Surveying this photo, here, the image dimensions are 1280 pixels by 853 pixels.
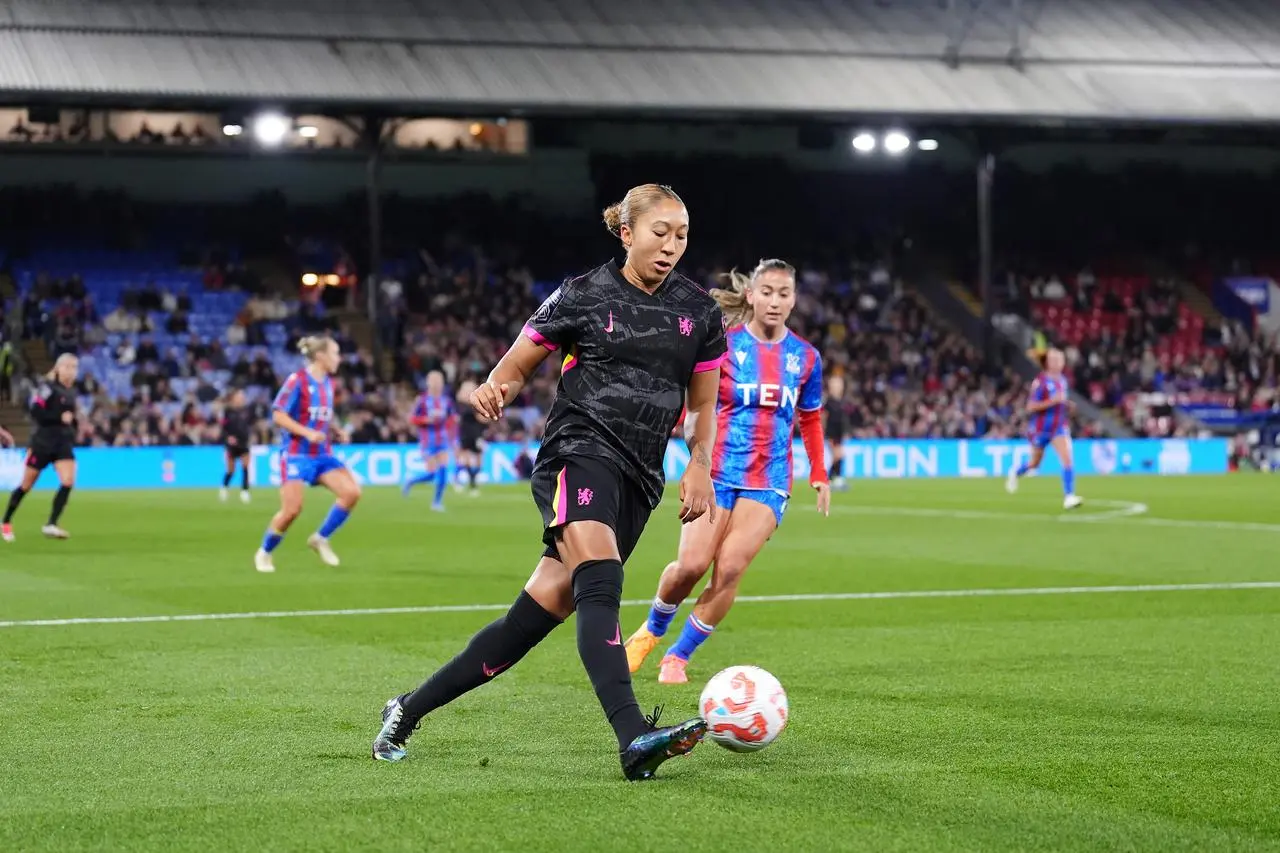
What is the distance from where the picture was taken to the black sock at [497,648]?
6.42m

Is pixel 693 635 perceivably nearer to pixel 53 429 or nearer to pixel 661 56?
pixel 53 429

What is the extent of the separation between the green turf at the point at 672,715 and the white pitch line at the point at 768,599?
268mm

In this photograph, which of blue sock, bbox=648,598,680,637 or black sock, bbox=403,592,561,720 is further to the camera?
blue sock, bbox=648,598,680,637

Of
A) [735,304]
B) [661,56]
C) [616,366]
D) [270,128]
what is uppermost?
[661,56]

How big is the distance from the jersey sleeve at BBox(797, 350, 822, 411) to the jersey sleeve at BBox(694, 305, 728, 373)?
291cm

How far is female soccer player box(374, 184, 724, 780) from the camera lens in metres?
6.25

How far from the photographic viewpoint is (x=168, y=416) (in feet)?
130

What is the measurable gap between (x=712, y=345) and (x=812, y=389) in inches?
121

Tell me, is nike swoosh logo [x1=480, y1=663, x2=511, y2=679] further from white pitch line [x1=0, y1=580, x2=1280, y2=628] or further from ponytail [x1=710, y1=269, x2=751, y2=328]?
white pitch line [x1=0, y1=580, x2=1280, y2=628]

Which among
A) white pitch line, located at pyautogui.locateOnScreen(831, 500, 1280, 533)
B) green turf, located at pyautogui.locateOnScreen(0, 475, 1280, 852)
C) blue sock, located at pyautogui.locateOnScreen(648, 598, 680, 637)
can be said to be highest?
blue sock, located at pyautogui.locateOnScreen(648, 598, 680, 637)

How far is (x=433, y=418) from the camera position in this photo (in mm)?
28812

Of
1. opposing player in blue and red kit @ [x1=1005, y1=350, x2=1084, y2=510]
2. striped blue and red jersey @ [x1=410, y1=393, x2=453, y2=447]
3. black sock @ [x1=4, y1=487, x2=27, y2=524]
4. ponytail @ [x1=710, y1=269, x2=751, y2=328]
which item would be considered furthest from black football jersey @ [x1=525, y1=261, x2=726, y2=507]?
striped blue and red jersey @ [x1=410, y1=393, x2=453, y2=447]

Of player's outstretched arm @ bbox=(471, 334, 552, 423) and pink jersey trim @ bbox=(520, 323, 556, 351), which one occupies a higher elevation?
pink jersey trim @ bbox=(520, 323, 556, 351)

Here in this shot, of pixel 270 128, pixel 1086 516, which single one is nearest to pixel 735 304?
pixel 1086 516
